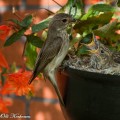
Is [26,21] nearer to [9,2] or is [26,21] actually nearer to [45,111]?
[9,2]

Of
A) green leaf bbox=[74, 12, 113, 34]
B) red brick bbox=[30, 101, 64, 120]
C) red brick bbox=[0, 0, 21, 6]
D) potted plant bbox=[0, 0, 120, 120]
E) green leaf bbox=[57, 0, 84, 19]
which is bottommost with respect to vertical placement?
red brick bbox=[30, 101, 64, 120]

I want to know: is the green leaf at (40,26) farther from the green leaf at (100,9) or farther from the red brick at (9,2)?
the red brick at (9,2)

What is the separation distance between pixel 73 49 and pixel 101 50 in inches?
→ 5.8

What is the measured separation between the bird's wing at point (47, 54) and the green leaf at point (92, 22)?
0.07 meters

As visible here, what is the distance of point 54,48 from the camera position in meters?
0.98

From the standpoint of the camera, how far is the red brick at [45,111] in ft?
5.80

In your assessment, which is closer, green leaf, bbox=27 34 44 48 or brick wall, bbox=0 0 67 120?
green leaf, bbox=27 34 44 48

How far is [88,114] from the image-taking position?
2.83ft

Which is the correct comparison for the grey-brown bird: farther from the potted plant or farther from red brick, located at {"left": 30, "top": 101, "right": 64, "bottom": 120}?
red brick, located at {"left": 30, "top": 101, "right": 64, "bottom": 120}

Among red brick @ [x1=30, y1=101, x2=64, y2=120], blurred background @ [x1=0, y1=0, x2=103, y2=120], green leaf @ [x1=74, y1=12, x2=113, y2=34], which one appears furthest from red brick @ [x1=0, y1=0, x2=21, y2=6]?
green leaf @ [x1=74, y1=12, x2=113, y2=34]

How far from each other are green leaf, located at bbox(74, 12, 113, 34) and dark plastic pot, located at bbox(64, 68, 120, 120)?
0.15 meters

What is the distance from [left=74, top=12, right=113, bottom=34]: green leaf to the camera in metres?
0.94

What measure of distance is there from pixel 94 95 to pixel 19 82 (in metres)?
0.24

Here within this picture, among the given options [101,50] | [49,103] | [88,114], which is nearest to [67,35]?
[101,50]
